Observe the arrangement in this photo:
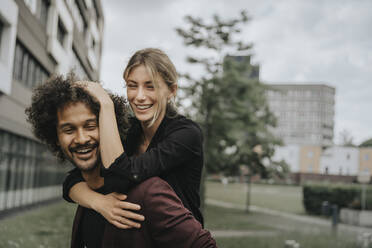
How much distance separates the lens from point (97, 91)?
7.65 ft

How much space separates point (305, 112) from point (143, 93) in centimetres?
13791


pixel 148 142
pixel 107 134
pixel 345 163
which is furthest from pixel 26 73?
pixel 345 163

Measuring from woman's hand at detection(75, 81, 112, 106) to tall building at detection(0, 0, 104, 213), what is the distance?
1263 centimetres

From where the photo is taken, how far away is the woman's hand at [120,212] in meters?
1.88

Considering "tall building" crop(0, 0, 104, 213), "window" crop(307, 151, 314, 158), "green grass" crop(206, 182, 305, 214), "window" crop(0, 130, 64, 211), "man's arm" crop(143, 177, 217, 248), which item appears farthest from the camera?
"window" crop(307, 151, 314, 158)

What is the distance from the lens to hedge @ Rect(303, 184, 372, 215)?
81.7 ft

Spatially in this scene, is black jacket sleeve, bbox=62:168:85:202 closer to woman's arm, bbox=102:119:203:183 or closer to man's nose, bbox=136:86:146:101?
woman's arm, bbox=102:119:203:183

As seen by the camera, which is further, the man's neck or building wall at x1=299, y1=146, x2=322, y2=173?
building wall at x1=299, y1=146, x2=322, y2=173

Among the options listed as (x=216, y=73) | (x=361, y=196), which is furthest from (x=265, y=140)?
(x=216, y=73)

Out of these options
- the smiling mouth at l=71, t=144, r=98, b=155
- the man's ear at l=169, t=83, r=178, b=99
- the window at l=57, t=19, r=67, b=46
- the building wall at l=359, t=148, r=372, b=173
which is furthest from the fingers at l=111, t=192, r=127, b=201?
the building wall at l=359, t=148, r=372, b=173

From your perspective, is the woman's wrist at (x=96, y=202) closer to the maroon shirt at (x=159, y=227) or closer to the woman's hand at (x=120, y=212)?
the woman's hand at (x=120, y=212)

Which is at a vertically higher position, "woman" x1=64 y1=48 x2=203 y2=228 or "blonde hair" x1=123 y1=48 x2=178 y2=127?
"blonde hair" x1=123 y1=48 x2=178 y2=127

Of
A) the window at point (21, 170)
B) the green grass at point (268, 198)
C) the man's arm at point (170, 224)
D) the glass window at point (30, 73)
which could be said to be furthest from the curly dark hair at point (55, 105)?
the green grass at point (268, 198)

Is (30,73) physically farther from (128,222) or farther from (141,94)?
(128,222)
